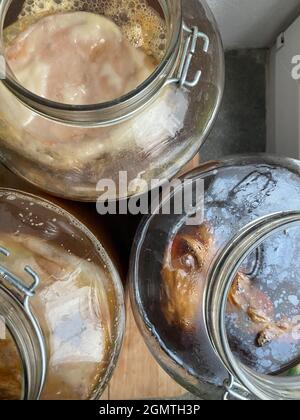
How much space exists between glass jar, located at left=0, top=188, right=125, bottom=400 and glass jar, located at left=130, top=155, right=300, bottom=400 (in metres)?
0.03

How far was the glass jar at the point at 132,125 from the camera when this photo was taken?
387 millimetres

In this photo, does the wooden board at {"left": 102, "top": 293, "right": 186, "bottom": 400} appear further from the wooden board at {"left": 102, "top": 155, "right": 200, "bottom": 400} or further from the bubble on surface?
the bubble on surface

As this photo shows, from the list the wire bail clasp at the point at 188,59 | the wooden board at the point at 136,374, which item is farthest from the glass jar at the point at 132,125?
the wooden board at the point at 136,374

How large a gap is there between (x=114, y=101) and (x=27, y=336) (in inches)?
6.1

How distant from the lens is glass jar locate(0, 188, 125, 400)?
1.29 feet

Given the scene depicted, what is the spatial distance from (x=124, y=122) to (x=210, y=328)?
0.47 ft

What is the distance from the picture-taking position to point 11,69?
407 mm

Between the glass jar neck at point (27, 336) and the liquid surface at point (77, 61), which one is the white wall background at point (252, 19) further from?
the glass jar neck at point (27, 336)

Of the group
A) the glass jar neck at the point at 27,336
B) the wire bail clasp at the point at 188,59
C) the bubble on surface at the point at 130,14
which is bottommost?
the glass jar neck at the point at 27,336

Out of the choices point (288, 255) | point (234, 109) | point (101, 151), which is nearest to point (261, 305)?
point (288, 255)

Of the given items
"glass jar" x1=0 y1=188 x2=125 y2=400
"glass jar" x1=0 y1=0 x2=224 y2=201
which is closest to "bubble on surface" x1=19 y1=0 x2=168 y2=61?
"glass jar" x1=0 y1=0 x2=224 y2=201

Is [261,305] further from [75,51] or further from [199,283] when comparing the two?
[75,51]

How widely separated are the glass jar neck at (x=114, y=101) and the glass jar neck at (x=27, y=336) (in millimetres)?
114

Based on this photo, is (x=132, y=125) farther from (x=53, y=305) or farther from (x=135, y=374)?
(x=135, y=374)
